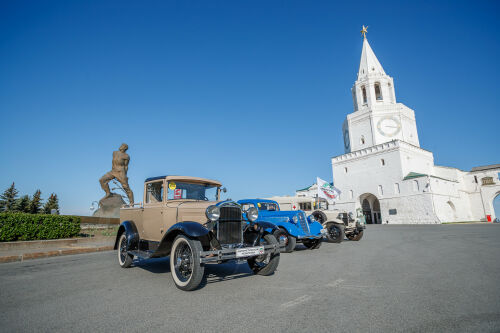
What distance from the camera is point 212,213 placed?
14.9ft

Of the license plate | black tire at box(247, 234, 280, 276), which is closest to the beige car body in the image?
the license plate

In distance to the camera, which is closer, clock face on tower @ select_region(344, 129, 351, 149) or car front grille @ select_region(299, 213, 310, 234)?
car front grille @ select_region(299, 213, 310, 234)

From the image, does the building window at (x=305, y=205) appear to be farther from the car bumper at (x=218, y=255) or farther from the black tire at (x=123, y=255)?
the car bumper at (x=218, y=255)

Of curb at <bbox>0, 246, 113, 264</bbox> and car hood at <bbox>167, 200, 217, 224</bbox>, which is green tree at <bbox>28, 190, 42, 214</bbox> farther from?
car hood at <bbox>167, 200, 217, 224</bbox>

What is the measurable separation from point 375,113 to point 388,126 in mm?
2565

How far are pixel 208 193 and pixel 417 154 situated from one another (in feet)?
126

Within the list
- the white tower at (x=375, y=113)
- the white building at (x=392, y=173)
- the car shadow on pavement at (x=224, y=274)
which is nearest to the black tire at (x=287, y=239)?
the car shadow on pavement at (x=224, y=274)

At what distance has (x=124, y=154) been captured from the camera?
18.6 m

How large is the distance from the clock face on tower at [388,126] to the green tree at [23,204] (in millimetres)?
44145

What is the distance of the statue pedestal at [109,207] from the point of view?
1761 cm

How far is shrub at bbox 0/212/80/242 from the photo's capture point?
32.6 ft

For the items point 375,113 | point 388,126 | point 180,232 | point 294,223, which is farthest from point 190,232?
point 388,126

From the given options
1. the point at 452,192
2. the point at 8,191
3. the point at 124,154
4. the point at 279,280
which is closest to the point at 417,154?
the point at 452,192

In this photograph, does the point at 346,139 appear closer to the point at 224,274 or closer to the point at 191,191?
the point at 191,191
